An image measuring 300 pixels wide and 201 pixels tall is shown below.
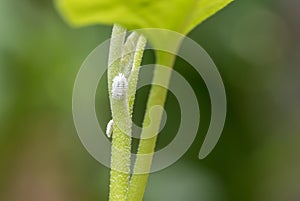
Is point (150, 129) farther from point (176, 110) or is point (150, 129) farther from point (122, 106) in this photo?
point (176, 110)

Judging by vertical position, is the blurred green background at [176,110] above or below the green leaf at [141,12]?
below

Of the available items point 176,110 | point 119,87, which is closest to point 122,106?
point 119,87

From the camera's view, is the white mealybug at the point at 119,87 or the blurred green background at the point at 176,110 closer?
the white mealybug at the point at 119,87

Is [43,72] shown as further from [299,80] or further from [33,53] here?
[299,80]

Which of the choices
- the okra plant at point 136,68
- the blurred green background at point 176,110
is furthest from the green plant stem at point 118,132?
the blurred green background at point 176,110

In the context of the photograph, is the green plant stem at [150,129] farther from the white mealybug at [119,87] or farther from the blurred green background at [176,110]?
the blurred green background at [176,110]

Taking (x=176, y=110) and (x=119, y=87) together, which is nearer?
(x=119, y=87)

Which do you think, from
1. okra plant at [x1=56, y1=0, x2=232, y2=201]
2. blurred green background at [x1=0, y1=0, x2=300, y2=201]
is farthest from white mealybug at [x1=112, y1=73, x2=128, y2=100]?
blurred green background at [x1=0, y1=0, x2=300, y2=201]
